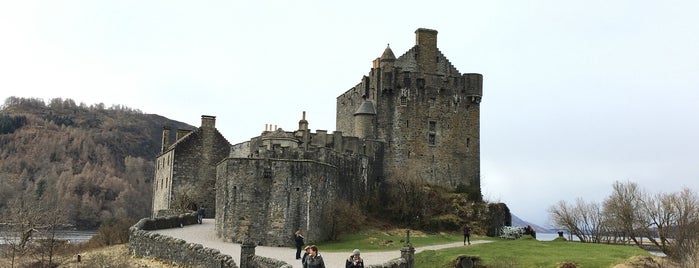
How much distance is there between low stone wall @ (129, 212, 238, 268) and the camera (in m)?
32.0

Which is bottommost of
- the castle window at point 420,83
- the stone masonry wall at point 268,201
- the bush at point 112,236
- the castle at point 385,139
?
the bush at point 112,236

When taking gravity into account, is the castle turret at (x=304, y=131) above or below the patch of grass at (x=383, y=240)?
above

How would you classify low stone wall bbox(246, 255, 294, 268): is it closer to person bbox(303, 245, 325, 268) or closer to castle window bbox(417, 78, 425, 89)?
person bbox(303, 245, 325, 268)

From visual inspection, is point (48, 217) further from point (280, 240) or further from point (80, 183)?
point (80, 183)

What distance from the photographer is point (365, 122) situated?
5981cm

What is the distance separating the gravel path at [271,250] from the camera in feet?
114

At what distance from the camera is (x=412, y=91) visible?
199ft

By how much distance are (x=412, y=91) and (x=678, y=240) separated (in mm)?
22402

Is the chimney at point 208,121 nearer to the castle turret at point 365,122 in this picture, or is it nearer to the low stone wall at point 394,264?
the castle turret at point 365,122

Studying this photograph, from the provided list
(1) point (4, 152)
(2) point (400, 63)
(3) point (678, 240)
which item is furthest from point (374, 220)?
(1) point (4, 152)

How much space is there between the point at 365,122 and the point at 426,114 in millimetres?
5004

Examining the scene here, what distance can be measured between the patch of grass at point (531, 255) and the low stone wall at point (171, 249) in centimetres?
1012

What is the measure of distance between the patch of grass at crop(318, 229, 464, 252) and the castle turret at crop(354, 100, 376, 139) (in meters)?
10.7

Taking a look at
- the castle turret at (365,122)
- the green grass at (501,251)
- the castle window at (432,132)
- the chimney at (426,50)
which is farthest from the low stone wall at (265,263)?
the chimney at (426,50)
